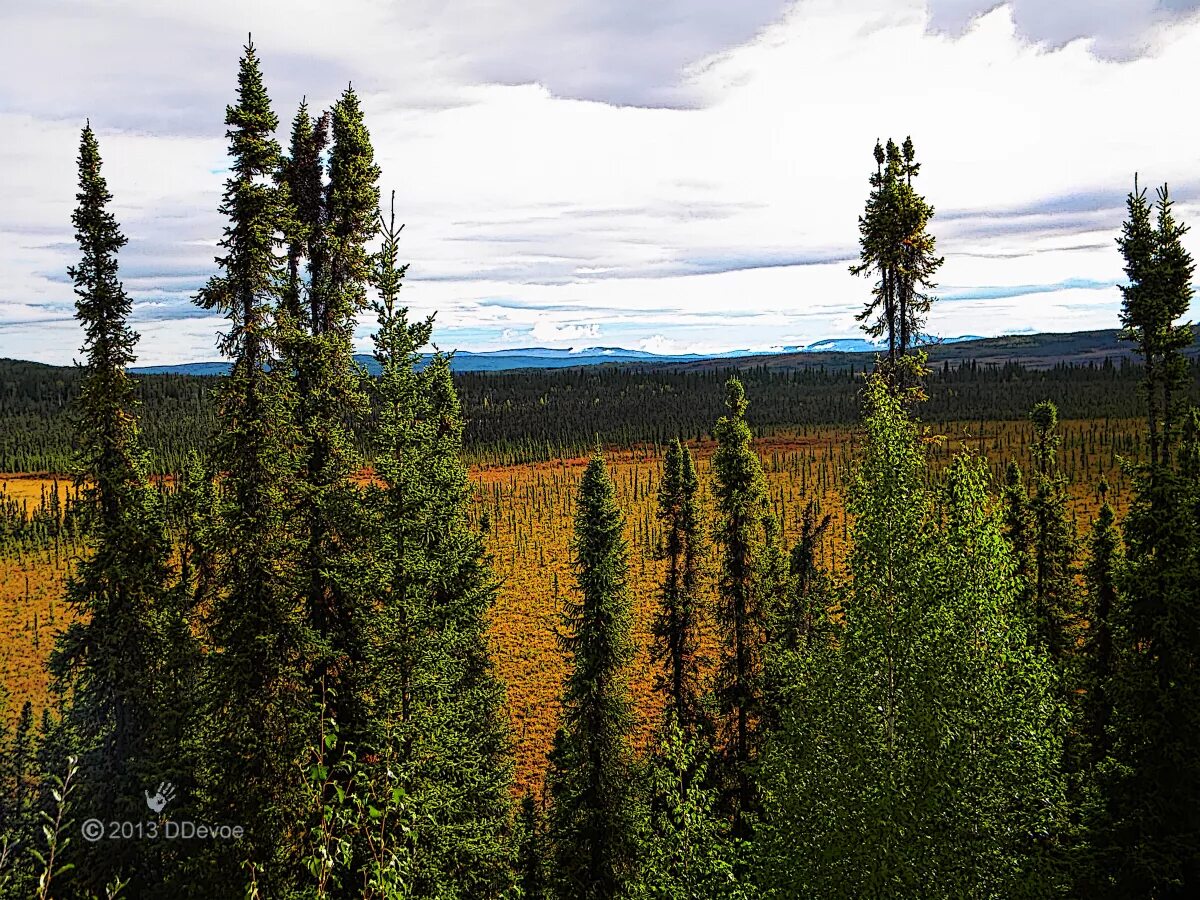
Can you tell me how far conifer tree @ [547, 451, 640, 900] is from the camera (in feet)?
65.0

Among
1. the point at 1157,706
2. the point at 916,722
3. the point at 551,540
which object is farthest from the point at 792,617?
the point at 551,540

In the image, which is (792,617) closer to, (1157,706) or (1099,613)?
(1099,613)

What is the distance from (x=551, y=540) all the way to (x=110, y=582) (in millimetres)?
76874

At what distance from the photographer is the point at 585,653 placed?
68.4 feet

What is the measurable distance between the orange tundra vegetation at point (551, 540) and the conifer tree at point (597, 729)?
2.73m

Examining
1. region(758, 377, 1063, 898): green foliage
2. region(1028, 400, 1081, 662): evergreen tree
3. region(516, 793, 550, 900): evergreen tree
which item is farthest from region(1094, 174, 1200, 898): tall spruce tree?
region(516, 793, 550, 900): evergreen tree

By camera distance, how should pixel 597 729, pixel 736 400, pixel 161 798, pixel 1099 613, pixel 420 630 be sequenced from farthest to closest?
pixel 736 400 → pixel 1099 613 → pixel 597 729 → pixel 420 630 → pixel 161 798

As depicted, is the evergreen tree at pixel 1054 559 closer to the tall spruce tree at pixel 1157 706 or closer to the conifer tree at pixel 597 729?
the tall spruce tree at pixel 1157 706

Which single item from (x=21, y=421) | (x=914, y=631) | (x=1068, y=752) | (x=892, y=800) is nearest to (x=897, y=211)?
(x=914, y=631)

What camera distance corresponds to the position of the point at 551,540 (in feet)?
299

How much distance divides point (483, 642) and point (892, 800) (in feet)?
43.6

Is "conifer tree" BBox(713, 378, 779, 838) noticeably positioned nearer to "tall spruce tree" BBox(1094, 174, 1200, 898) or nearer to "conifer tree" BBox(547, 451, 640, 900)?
"conifer tree" BBox(547, 451, 640, 900)

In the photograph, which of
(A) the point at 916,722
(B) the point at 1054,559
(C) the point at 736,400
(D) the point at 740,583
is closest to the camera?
(A) the point at 916,722

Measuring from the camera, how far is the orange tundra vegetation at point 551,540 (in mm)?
46688
